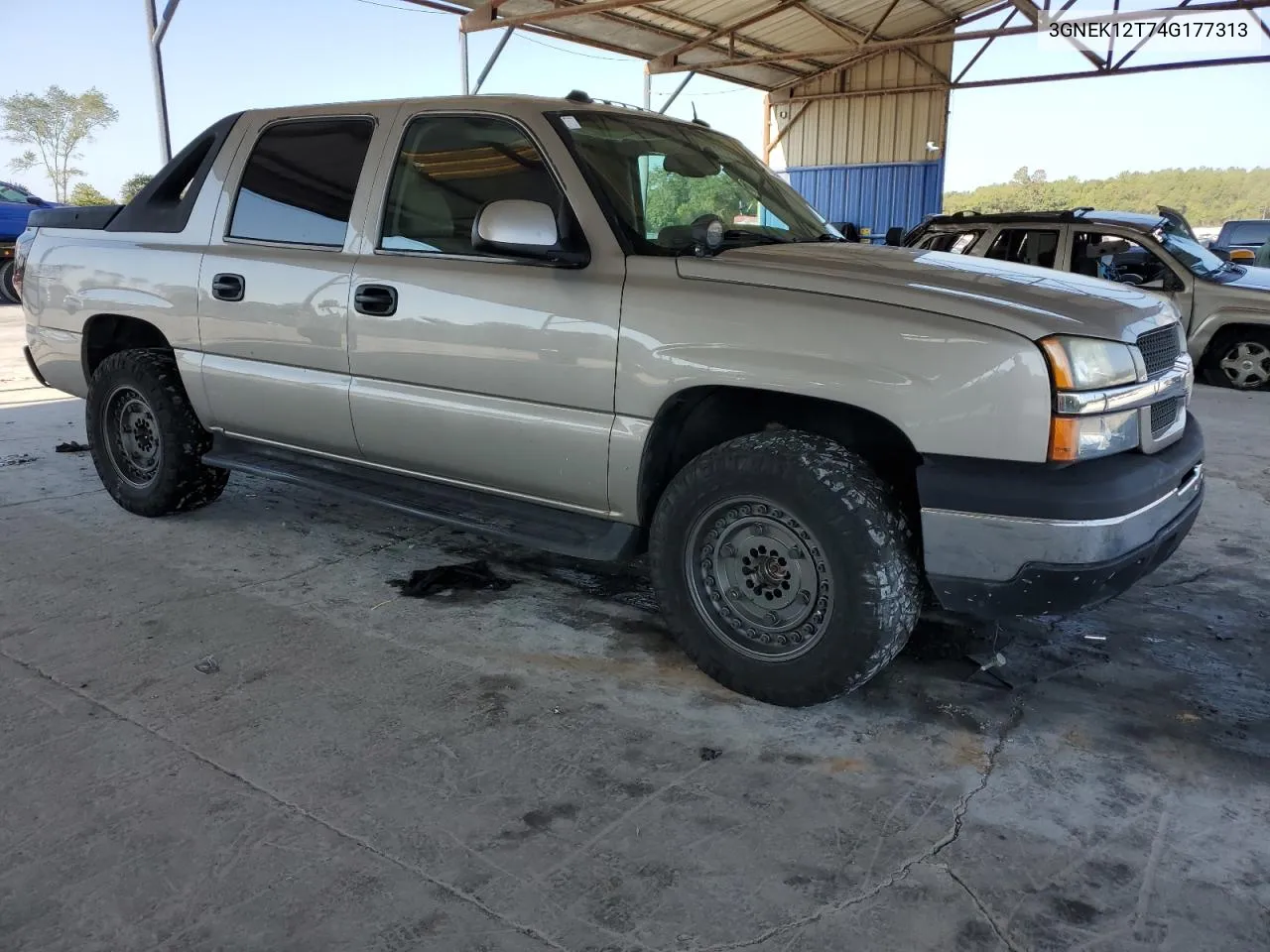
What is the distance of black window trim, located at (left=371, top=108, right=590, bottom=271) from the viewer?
3.25 metres

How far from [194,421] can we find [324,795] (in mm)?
2674

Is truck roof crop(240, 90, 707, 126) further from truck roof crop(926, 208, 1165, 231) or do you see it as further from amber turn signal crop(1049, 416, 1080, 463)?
truck roof crop(926, 208, 1165, 231)

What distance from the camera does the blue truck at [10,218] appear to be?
1630 cm

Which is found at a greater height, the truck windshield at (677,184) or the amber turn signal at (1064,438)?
the truck windshield at (677,184)

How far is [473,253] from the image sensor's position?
3.45 m

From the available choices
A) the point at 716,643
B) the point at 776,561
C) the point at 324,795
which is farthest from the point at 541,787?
the point at 776,561

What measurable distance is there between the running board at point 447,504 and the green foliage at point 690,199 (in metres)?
1.09

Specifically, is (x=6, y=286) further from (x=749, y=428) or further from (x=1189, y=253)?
(x=1189, y=253)

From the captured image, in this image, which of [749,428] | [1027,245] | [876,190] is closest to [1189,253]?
[1027,245]

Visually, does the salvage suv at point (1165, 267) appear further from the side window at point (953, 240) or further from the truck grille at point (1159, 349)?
the truck grille at point (1159, 349)

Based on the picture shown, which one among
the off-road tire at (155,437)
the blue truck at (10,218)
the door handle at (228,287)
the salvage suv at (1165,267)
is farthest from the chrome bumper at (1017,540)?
the blue truck at (10,218)

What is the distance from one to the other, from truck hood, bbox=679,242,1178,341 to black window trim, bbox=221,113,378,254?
5.00 ft

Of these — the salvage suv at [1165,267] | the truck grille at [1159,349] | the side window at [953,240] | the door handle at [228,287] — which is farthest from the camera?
the side window at [953,240]

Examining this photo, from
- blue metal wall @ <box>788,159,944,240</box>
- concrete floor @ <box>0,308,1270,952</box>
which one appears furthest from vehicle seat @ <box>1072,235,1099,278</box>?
blue metal wall @ <box>788,159,944,240</box>
